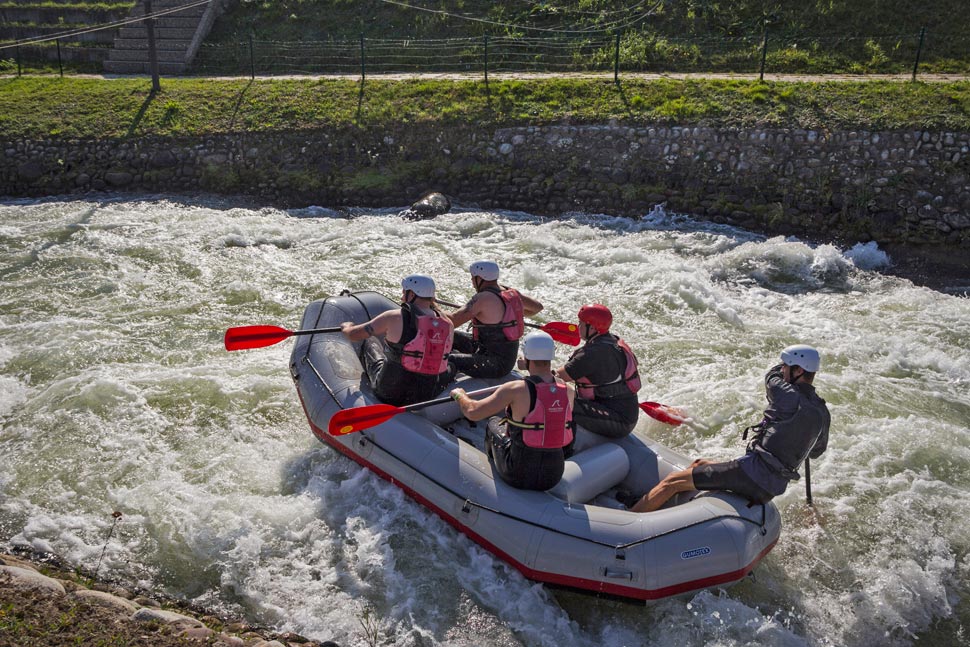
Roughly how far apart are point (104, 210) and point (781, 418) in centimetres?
1258

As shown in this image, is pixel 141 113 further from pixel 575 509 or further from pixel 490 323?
pixel 575 509

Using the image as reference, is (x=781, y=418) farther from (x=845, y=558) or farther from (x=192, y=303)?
(x=192, y=303)

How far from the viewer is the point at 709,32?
62.5 feet

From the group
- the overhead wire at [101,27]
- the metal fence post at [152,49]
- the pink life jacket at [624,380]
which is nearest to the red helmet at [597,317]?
the pink life jacket at [624,380]

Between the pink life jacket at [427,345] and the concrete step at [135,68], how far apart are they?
15.9 metres

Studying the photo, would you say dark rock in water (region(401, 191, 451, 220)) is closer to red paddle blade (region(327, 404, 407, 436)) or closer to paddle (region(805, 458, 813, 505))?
red paddle blade (region(327, 404, 407, 436))

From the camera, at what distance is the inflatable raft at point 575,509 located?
5840mm

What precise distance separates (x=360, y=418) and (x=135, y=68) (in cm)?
1686

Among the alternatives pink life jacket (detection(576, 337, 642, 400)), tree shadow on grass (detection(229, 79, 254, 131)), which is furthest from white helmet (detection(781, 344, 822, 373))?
tree shadow on grass (detection(229, 79, 254, 131))

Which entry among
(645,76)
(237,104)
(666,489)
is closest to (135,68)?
(237,104)

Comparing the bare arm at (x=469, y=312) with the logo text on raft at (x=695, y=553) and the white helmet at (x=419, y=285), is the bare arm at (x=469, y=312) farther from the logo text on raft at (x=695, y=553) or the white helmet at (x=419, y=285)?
the logo text on raft at (x=695, y=553)

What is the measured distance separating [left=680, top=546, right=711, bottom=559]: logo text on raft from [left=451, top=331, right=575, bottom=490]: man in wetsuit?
3.51 ft

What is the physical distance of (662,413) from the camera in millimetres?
8031

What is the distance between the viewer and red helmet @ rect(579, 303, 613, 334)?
6918 mm
